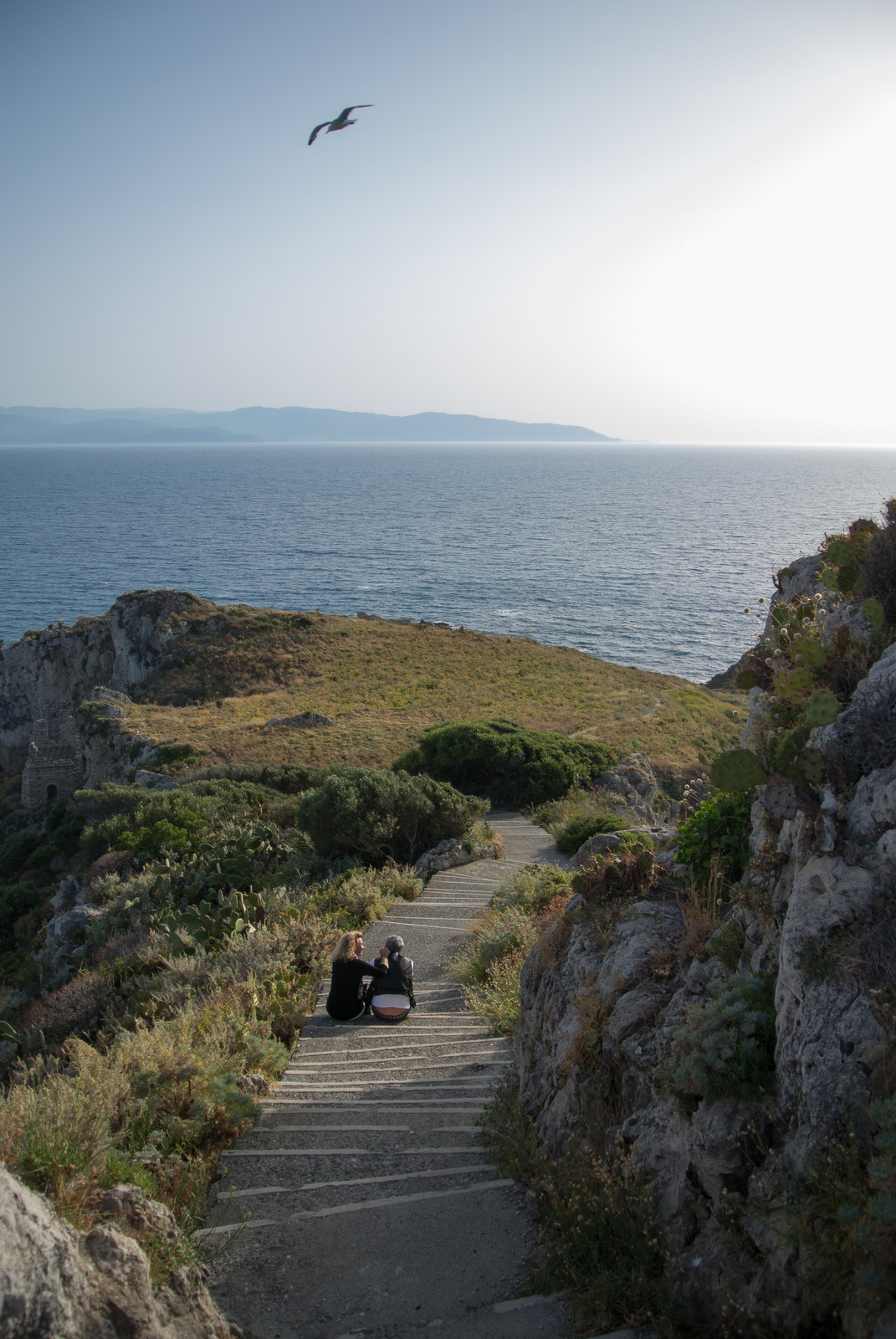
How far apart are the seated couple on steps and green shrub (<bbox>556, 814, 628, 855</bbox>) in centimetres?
704

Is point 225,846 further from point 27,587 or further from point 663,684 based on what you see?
point 27,587

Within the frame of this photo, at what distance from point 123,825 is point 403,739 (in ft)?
42.6

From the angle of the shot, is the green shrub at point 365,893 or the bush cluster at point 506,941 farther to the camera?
the green shrub at point 365,893

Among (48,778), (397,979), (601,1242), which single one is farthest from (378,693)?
(601,1242)

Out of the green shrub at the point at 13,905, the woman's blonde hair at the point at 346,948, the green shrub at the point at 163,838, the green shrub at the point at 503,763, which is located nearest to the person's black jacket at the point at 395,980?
the woman's blonde hair at the point at 346,948

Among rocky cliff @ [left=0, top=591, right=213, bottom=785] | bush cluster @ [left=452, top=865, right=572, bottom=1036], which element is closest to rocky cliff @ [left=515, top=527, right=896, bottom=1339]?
bush cluster @ [left=452, top=865, right=572, bottom=1036]

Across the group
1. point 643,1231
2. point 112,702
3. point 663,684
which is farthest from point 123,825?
point 663,684

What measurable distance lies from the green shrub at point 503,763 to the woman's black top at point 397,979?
13.3 metres

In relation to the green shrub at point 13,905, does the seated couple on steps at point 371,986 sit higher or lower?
higher

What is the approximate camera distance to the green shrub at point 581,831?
15016mm

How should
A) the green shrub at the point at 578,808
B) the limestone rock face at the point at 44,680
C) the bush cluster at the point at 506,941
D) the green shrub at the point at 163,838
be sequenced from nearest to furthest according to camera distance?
the bush cluster at the point at 506,941, the green shrub at the point at 163,838, the green shrub at the point at 578,808, the limestone rock face at the point at 44,680

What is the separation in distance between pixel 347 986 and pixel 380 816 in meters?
6.59

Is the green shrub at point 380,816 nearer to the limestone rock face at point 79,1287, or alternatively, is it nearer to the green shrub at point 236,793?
the green shrub at point 236,793

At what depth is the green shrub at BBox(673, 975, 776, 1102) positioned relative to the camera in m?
3.90
